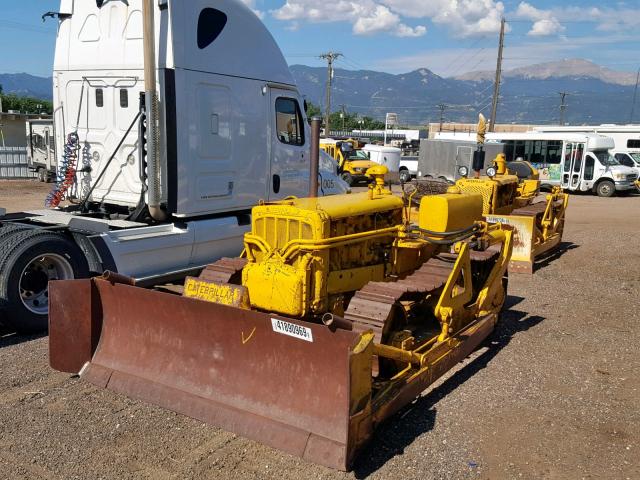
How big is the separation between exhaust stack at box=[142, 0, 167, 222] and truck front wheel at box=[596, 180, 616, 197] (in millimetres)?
22835

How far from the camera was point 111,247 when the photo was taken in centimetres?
670

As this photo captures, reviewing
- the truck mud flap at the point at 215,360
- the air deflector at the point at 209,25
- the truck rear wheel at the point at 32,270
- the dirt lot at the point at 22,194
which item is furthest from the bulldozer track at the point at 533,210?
the dirt lot at the point at 22,194

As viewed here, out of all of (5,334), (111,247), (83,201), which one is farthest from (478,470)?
(83,201)

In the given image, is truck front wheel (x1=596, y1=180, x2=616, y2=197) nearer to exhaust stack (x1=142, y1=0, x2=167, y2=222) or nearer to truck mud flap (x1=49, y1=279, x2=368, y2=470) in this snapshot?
exhaust stack (x1=142, y1=0, x2=167, y2=222)

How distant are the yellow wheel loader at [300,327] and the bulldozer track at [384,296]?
0.01m

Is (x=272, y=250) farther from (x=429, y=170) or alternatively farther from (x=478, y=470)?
(x=429, y=170)

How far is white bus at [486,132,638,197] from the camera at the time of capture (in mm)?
24891

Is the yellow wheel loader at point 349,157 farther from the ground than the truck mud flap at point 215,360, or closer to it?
farther from the ground

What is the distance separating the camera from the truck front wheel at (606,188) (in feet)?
81.4

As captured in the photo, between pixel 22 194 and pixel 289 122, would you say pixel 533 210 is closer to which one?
pixel 289 122

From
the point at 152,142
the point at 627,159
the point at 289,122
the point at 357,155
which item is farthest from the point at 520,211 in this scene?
the point at 627,159

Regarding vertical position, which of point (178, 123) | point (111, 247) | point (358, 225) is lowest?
point (111, 247)

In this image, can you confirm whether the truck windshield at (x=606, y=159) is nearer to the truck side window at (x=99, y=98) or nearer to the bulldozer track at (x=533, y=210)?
the bulldozer track at (x=533, y=210)

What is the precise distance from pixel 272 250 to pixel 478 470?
2.43 metres
